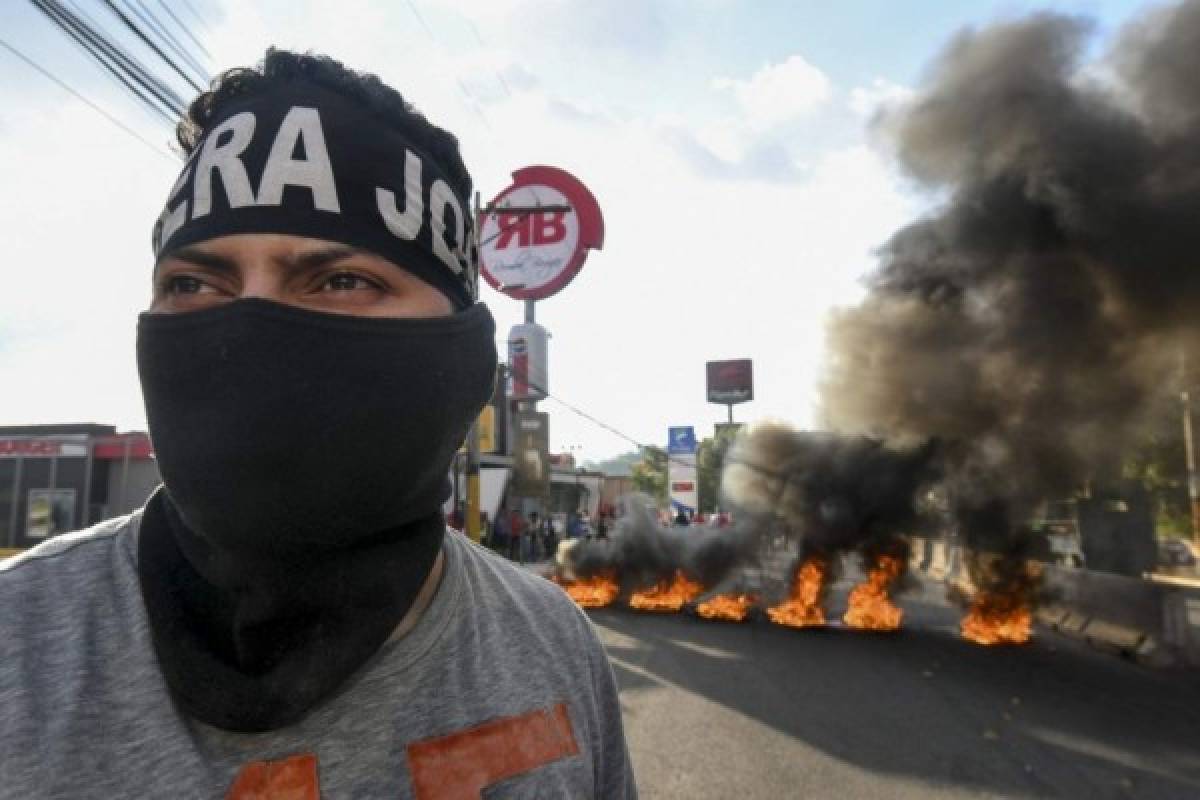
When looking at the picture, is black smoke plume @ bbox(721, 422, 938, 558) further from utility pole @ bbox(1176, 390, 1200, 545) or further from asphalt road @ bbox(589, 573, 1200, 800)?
utility pole @ bbox(1176, 390, 1200, 545)

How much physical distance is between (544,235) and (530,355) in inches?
166

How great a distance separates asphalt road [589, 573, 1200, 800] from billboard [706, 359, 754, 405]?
48.4 metres

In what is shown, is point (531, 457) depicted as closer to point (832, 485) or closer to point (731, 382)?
point (832, 485)

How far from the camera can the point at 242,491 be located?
104 cm

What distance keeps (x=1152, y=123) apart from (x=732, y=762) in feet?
43.5

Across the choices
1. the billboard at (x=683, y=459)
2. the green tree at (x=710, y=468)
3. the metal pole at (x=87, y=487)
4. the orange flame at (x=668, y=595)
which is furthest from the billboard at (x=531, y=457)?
the green tree at (x=710, y=468)

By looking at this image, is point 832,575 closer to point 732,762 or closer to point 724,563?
point 724,563

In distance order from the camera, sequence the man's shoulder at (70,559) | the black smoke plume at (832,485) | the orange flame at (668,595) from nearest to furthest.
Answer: the man's shoulder at (70,559), the orange flame at (668,595), the black smoke plume at (832,485)

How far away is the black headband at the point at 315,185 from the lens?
1.13 m

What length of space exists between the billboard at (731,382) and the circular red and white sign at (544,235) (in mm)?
35732

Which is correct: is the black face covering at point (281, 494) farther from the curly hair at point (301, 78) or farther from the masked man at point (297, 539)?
the curly hair at point (301, 78)

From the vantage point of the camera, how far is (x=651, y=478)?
190 ft

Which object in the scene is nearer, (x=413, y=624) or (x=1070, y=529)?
(x=413, y=624)

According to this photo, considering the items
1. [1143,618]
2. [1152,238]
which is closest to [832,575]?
[1143,618]
